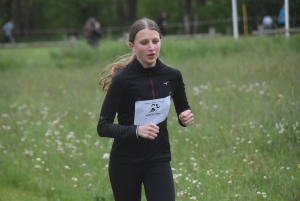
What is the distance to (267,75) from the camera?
46.9 ft

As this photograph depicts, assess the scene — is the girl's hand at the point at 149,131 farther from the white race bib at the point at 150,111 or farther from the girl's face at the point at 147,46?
the girl's face at the point at 147,46

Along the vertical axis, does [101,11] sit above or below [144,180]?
above

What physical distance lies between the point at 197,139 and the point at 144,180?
4229mm

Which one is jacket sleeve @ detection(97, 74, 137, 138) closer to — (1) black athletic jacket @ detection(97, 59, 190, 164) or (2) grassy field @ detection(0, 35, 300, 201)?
(1) black athletic jacket @ detection(97, 59, 190, 164)

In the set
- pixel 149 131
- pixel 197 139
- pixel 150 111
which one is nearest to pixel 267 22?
pixel 197 139

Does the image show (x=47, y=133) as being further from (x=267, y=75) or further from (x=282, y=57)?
(x=282, y=57)

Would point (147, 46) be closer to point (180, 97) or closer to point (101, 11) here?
point (180, 97)

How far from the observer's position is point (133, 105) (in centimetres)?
472

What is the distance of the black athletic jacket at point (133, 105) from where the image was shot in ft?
15.3

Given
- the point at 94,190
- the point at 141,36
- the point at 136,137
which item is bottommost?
the point at 94,190

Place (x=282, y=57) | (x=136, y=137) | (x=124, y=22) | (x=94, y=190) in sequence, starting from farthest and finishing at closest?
(x=124, y=22)
(x=282, y=57)
(x=94, y=190)
(x=136, y=137)

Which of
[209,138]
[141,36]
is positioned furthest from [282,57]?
[141,36]

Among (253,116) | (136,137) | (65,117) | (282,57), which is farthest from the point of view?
(282,57)

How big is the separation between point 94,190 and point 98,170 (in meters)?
0.98
